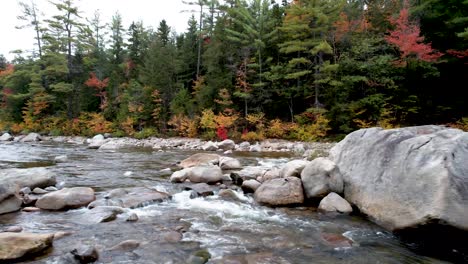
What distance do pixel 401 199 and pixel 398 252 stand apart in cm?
88

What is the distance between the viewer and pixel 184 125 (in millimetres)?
25062

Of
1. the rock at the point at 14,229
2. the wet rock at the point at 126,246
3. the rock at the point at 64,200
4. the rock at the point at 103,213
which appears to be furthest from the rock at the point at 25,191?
the wet rock at the point at 126,246

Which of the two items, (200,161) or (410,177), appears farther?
(200,161)

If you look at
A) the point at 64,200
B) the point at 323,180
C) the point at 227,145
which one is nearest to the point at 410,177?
the point at 323,180

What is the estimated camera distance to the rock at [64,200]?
19.6 ft

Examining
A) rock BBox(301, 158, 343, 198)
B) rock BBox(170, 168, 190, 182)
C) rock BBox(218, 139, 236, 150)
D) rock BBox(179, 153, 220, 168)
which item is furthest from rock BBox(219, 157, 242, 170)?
rock BBox(218, 139, 236, 150)

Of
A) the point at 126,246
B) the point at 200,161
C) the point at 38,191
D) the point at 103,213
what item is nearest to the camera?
the point at 126,246

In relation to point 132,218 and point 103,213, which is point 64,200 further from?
point 132,218

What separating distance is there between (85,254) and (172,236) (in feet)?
4.20

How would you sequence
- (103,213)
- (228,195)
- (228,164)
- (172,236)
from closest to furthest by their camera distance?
(172,236)
(103,213)
(228,195)
(228,164)

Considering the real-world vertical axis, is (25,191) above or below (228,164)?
above

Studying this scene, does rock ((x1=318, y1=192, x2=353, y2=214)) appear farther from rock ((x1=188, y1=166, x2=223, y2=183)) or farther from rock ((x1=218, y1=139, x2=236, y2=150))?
rock ((x1=218, y1=139, x2=236, y2=150))

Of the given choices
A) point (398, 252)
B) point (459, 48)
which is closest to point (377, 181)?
point (398, 252)

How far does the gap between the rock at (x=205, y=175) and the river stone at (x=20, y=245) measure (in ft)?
15.3
